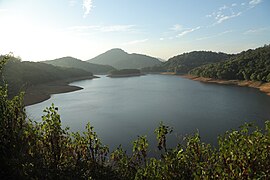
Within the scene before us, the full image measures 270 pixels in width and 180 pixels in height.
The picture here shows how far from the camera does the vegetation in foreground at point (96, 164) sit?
5527mm

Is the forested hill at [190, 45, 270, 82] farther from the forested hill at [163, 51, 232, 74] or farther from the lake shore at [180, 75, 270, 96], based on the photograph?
the forested hill at [163, 51, 232, 74]

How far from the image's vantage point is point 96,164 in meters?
9.72

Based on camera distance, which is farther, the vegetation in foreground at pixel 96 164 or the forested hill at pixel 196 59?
the forested hill at pixel 196 59

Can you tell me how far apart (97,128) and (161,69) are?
139326 millimetres

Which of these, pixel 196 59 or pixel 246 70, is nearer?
pixel 246 70

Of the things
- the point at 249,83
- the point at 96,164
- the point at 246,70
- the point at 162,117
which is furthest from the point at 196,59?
the point at 96,164

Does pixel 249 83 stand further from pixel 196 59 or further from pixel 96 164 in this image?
pixel 196 59

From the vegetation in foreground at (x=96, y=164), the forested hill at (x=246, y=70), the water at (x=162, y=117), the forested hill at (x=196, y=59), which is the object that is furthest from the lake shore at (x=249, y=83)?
the forested hill at (x=196, y=59)

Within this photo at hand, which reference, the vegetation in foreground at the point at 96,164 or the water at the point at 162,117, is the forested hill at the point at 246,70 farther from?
the vegetation in foreground at the point at 96,164

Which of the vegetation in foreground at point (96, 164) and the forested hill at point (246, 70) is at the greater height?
the forested hill at point (246, 70)

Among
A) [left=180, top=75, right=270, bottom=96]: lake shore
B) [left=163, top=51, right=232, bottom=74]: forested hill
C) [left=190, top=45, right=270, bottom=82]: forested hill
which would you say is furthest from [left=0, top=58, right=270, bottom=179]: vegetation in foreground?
[left=163, top=51, right=232, bottom=74]: forested hill

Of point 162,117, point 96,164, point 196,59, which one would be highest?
point 196,59

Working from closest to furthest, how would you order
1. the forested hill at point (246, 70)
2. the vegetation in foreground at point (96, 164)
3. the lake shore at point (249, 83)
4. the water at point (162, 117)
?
the vegetation in foreground at point (96, 164), the water at point (162, 117), the lake shore at point (249, 83), the forested hill at point (246, 70)

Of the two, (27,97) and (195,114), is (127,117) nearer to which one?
(195,114)
